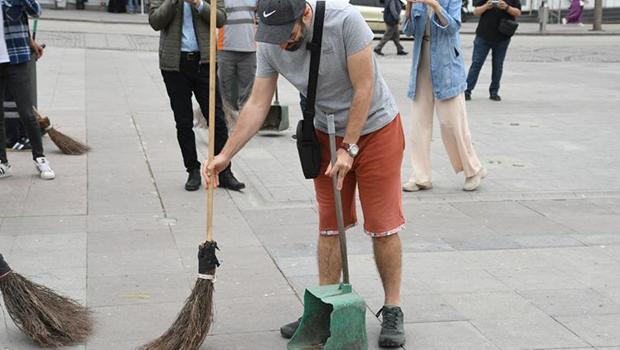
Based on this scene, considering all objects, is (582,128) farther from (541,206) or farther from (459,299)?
(459,299)

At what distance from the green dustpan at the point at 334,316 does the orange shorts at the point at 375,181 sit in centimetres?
17

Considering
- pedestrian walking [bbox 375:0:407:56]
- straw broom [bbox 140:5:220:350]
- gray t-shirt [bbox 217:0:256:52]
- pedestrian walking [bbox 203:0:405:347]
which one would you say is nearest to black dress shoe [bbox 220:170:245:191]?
gray t-shirt [bbox 217:0:256:52]

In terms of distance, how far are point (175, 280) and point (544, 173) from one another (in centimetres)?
429

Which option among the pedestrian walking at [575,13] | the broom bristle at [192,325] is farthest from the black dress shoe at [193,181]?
the pedestrian walking at [575,13]

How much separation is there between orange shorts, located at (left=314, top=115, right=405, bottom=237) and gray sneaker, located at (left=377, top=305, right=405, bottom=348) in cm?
39

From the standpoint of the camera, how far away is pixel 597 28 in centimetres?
3030

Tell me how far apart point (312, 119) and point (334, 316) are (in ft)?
3.02

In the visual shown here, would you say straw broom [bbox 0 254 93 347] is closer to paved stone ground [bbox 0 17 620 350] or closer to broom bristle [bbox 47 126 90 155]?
paved stone ground [bbox 0 17 620 350]

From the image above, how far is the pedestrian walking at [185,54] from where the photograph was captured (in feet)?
25.6

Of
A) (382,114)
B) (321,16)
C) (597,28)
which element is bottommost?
(597,28)

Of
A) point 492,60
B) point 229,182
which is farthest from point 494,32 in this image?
point 229,182

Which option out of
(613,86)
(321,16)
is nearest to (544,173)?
(321,16)

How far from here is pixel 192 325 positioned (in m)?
4.56

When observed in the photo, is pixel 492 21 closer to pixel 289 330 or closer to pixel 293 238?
pixel 293 238
